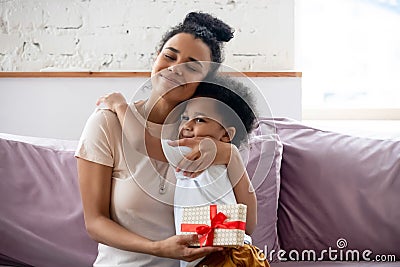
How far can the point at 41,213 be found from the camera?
6.20 ft

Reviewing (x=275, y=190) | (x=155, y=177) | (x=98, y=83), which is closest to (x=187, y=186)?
(x=155, y=177)

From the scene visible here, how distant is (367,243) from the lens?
1895 millimetres

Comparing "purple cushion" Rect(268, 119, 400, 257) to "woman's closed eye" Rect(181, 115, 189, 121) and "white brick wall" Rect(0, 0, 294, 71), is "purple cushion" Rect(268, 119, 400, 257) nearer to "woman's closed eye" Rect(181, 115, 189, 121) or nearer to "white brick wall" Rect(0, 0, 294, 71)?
"woman's closed eye" Rect(181, 115, 189, 121)

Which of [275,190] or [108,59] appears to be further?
[108,59]

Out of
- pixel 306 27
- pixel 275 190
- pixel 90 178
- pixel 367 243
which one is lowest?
pixel 367 243

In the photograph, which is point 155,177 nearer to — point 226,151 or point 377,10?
point 226,151

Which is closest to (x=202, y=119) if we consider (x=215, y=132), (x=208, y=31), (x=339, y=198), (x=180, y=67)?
(x=215, y=132)

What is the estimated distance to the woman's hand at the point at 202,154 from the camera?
4.76 feet

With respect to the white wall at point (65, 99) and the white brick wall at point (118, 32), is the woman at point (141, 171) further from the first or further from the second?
the white brick wall at point (118, 32)

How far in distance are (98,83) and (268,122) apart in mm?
1034

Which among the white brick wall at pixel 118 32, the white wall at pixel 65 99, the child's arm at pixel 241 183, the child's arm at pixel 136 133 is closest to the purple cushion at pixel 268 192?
the child's arm at pixel 241 183

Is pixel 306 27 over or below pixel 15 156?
over

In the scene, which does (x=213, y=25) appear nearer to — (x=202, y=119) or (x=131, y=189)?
(x=202, y=119)

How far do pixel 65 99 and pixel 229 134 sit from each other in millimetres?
1239
